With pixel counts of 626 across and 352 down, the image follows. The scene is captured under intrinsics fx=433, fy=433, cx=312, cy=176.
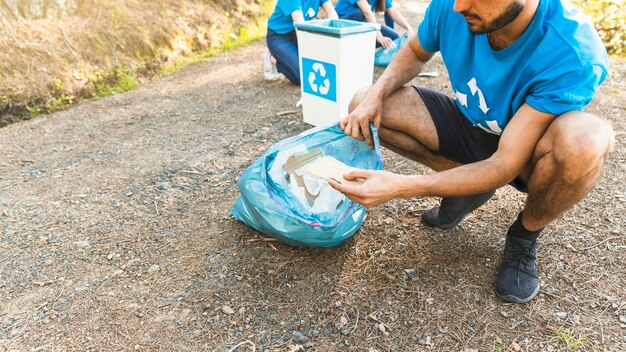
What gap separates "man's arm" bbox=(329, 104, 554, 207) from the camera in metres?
1.29

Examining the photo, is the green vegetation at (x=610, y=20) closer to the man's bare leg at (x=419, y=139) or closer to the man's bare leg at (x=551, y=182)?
the man's bare leg at (x=419, y=139)

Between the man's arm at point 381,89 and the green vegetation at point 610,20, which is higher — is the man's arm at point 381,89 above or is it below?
above

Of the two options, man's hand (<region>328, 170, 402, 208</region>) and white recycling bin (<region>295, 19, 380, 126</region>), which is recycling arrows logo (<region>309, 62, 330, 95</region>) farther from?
man's hand (<region>328, 170, 402, 208</region>)

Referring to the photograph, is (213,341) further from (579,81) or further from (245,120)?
(245,120)

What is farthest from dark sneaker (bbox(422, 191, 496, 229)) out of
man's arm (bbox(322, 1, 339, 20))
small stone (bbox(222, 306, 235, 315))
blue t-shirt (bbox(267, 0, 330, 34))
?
blue t-shirt (bbox(267, 0, 330, 34))

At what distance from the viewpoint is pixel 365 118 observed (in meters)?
1.63

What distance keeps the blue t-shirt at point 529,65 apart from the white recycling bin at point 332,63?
0.97 m

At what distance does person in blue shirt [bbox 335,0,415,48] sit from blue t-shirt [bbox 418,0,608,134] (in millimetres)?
2250

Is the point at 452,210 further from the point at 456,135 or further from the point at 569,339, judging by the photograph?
the point at 569,339

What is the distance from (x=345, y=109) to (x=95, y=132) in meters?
1.67

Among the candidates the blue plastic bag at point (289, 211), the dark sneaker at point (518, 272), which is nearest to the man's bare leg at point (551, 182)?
the dark sneaker at point (518, 272)

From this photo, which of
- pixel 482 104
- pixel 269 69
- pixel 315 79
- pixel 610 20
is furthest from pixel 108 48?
pixel 610 20

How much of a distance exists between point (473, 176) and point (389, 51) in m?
2.69

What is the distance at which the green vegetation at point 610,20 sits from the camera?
12.3 feet
